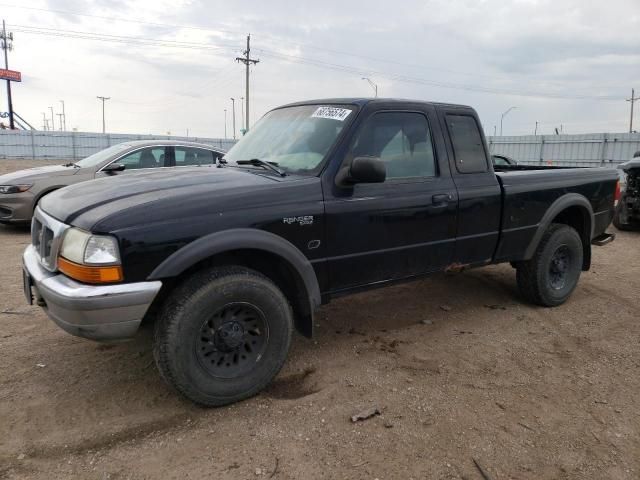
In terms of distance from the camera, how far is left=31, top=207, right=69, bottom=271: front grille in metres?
2.80

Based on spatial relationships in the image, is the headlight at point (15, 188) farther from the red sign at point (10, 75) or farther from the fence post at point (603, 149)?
the red sign at point (10, 75)

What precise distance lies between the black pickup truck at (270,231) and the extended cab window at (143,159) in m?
4.39

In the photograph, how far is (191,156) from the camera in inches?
331

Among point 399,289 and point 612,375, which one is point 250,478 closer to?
point 612,375

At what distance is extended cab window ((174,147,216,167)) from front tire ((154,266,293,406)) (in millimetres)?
5735

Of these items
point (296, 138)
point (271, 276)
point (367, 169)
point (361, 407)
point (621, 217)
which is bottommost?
point (361, 407)

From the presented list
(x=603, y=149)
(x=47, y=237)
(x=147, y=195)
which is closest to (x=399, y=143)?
(x=147, y=195)

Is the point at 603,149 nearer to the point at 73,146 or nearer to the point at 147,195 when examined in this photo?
the point at 147,195

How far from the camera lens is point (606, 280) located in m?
6.11

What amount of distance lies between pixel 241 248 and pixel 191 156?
593 centimetres

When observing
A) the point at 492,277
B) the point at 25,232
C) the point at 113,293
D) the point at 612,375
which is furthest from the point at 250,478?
the point at 25,232

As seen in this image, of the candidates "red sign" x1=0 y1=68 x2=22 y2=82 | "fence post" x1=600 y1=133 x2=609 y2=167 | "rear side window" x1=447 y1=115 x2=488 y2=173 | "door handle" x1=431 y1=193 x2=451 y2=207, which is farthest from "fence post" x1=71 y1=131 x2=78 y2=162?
"door handle" x1=431 y1=193 x2=451 y2=207

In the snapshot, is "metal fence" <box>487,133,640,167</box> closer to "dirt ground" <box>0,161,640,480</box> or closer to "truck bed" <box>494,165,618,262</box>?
"truck bed" <box>494,165,618,262</box>

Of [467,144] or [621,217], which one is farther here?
[621,217]
